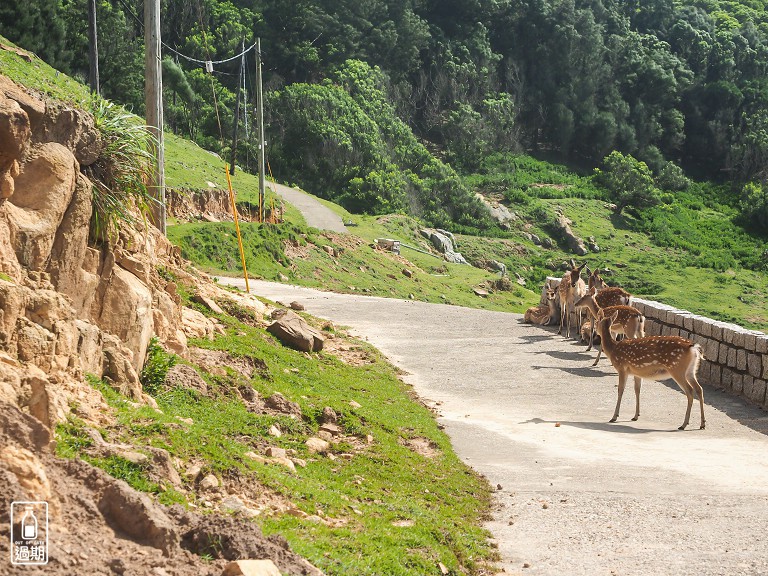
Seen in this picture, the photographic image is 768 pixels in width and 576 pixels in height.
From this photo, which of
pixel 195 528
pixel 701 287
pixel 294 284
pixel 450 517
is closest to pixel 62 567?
pixel 195 528

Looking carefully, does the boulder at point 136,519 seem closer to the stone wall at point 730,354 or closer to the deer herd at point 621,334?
the deer herd at point 621,334

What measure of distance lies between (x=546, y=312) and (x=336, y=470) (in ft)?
62.8

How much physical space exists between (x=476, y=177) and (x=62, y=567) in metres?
82.1

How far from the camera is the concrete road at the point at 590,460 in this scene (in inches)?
360

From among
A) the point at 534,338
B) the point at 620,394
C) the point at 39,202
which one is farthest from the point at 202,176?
the point at 39,202

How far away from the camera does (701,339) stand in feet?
65.2

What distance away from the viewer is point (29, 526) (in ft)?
18.2

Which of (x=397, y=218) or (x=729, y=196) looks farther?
(x=729, y=196)

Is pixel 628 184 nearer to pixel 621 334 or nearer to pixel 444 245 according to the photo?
pixel 444 245

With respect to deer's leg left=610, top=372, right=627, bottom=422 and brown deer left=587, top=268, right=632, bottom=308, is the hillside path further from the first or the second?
deer's leg left=610, top=372, right=627, bottom=422

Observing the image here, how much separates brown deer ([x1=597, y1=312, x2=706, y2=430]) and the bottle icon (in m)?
11.9

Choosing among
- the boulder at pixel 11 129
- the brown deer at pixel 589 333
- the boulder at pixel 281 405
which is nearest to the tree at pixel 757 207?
the brown deer at pixel 589 333

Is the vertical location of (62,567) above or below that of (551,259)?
above

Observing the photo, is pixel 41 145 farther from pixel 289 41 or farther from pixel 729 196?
pixel 729 196
